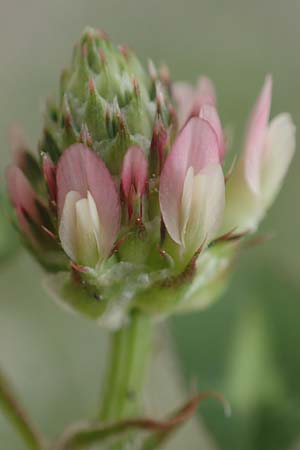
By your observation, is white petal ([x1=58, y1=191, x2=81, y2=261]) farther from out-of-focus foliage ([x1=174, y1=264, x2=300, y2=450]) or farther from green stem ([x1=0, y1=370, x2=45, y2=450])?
out-of-focus foliage ([x1=174, y1=264, x2=300, y2=450])

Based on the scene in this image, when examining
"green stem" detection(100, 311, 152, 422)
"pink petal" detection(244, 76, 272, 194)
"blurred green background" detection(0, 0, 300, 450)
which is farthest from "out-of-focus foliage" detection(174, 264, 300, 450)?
"pink petal" detection(244, 76, 272, 194)

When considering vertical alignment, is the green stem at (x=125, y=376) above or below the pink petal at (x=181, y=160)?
below

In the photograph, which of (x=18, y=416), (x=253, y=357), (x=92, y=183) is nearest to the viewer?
(x=92, y=183)

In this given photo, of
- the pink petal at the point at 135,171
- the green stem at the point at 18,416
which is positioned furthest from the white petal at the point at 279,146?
the green stem at the point at 18,416

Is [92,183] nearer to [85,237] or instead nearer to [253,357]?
[85,237]

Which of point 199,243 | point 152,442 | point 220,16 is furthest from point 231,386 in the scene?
point 220,16

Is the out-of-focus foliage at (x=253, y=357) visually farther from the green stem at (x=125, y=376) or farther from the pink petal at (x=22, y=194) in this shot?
the pink petal at (x=22, y=194)

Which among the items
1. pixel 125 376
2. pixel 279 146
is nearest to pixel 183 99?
pixel 279 146
